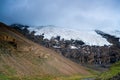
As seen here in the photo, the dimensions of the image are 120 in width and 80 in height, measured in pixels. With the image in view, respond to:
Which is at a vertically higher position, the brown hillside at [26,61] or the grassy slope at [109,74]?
the brown hillside at [26,61]

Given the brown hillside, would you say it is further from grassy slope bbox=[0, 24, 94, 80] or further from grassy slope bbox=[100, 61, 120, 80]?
grassy slope bbox=[100, 61, 120, 80]

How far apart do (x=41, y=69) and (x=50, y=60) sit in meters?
20.8

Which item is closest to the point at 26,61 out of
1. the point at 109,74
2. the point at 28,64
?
the point at 28,64

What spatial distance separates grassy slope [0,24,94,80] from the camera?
138625mm

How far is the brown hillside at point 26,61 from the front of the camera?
143125mm

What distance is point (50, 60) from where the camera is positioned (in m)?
181

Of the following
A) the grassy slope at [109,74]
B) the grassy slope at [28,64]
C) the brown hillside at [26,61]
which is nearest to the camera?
the grassy slope at [109,74]

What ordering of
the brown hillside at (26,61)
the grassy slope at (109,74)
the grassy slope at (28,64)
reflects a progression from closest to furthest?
the grassy slope at (109,74)
the grassy slope at (28,64)
the brown hillside at (26,61)

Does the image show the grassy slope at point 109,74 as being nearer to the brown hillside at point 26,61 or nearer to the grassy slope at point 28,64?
the grassy slope at point 28,64

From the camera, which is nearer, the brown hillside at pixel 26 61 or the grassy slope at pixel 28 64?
the grassy slope at pixel 28 64

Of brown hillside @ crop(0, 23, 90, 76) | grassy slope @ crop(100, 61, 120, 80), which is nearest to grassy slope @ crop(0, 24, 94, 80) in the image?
brown hillside @ crop(0, 23, 90, 76)

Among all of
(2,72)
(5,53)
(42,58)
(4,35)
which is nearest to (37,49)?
(42,58)

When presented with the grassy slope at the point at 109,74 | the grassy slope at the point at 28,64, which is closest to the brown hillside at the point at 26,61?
the grassy slope at the point at 28,64

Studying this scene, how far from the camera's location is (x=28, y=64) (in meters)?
156
